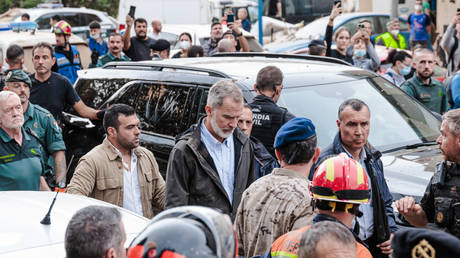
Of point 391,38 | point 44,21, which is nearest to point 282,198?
point 391,38

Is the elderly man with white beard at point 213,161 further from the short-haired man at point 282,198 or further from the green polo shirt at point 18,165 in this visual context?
the green polo shirt at point 18,165

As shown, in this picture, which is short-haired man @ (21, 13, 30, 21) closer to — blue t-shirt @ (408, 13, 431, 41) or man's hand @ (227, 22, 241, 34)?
man's hand @ (227, 22, 241, 34)

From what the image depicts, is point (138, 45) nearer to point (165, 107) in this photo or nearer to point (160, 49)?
point (160, 49)

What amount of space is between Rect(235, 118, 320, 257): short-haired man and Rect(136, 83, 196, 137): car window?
9.08 feet

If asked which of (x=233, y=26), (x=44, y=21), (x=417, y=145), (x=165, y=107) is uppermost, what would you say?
(x=44, y=21)

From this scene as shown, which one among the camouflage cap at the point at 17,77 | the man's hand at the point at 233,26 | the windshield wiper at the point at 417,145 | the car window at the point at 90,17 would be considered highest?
the car window at the point at 90,17

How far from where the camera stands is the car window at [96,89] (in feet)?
24.9

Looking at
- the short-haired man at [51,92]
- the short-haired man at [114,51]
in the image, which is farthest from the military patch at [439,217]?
the short-haired man at [114,51]

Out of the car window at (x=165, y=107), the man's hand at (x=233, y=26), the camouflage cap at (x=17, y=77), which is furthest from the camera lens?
the man's hand at (x=233, y=26)

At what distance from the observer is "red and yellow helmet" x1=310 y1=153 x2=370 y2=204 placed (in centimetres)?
317

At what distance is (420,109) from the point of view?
21.8 ft

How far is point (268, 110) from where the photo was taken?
223 inches

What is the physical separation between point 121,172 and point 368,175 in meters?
1.89

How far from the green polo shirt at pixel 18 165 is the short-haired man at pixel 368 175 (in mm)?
2490
